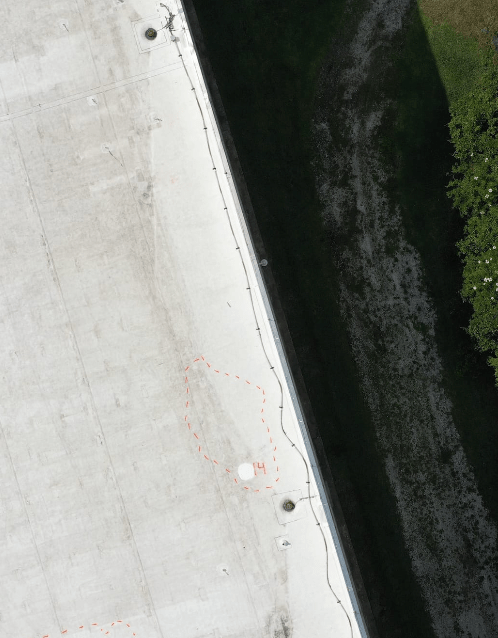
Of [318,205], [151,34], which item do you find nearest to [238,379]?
[318,205]

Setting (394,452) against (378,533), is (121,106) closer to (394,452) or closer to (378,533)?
(394,452)

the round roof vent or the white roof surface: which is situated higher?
the round roof vent

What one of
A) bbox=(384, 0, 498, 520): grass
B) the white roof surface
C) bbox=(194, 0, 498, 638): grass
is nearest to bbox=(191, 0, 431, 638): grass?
bbox=(194, 0, 498, 638): grass

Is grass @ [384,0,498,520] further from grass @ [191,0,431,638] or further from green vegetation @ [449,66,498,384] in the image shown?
grass @ [191,0,431,638]

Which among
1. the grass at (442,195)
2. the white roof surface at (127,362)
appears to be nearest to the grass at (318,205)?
the grass at (442,195)

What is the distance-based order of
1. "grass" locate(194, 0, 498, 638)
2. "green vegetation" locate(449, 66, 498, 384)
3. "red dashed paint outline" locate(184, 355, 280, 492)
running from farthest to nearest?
"grass" locate(194, 0, 498, 638)
"green vegetation" locate(449, 66, 498, 384)
"red dashed paint outline" locate(184, 355, 280, 492)

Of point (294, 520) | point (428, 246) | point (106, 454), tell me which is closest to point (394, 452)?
point (294, 520)

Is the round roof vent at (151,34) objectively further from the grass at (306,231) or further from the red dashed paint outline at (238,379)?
the red dashed paint outline at (238,379)
